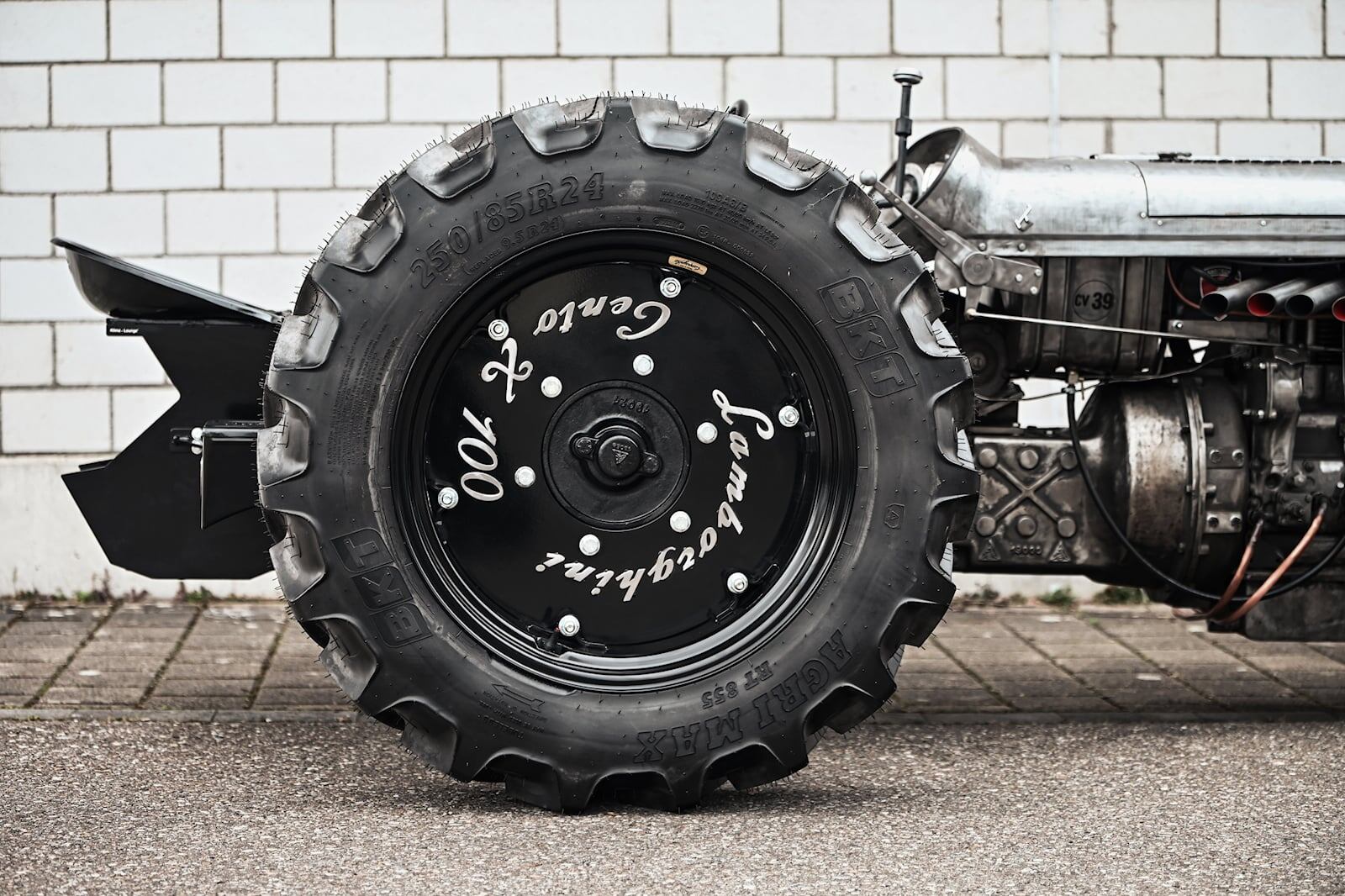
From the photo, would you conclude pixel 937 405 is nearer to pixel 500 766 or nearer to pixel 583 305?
pixel 583 305

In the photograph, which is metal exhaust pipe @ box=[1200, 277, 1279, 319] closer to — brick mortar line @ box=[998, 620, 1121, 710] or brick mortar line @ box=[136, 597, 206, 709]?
brick mortar line @ box=[998, 620, 1121, 710]

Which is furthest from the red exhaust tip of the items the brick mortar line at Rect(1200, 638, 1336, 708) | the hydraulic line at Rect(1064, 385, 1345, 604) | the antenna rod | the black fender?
the black fender

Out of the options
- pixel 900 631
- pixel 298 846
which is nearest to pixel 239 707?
pixel 298 846

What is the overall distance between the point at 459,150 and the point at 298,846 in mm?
1408

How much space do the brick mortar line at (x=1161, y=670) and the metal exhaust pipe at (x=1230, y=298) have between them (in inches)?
45.8

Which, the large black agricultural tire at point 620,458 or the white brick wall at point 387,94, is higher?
the white brick wall at point 387,94

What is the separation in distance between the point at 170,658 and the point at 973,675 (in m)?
2.44

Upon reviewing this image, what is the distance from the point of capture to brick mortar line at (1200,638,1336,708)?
4.39 m

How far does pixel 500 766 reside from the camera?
316cm

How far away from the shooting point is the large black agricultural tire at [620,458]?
3113 millimetres

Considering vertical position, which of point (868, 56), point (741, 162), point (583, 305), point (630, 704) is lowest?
point (630, 704)

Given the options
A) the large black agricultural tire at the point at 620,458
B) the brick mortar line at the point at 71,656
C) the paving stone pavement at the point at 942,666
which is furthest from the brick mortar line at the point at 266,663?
the large black agricultural tire at the point at 620,458

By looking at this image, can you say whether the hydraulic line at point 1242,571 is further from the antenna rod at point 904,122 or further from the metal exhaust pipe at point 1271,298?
the antenna rod at point 904,122

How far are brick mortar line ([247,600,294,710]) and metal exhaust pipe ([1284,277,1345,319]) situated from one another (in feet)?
8.27
